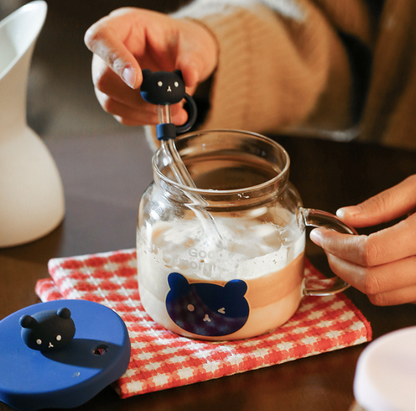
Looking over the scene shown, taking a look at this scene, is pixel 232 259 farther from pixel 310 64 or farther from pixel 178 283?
pixel 310 64

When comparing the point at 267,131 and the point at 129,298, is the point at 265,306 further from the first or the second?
the point at 267,131

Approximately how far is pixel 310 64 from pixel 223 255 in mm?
558

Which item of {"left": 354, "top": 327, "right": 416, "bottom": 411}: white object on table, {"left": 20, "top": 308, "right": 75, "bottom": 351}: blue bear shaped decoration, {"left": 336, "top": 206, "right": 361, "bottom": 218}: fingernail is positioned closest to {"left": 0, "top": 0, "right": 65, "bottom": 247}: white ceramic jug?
{"left": 20, "top": 308, "right": 75, "bottom": 351}: blue bear shaped decoration

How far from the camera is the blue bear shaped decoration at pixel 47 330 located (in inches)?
14.9

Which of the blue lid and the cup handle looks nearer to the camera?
the blue lid

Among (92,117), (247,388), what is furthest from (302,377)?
(92,117)

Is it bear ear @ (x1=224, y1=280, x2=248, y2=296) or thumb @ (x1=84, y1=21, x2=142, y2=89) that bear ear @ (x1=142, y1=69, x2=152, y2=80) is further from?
bear ear @ (x1=224, y1=280, x2=248, y2=296)

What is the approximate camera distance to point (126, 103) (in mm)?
632

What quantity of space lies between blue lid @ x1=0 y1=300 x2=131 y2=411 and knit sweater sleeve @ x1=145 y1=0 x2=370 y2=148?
48 cm

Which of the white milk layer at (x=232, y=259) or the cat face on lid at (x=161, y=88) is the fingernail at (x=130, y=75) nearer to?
the cat face on lid at (x=161, y=88)

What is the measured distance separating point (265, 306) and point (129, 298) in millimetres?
157

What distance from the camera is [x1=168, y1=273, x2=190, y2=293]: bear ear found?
0.43 metres

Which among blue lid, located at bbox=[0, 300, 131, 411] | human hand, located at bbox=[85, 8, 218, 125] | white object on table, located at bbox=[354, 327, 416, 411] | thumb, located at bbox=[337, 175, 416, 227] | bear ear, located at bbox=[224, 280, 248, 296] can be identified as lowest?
blue lid, located at bbox=[0, 300, 131, 411]

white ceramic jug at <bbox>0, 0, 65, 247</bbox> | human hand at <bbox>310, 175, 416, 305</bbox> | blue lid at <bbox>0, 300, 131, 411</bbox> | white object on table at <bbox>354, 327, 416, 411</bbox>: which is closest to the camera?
white object on table at <bbox>354, 327, 416, 411</bbox>
